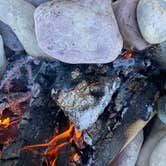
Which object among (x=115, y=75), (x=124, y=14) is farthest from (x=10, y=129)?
(x=124, y=14)

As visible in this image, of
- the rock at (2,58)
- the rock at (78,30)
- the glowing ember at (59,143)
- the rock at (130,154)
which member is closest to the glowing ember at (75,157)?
the glowing ember at (59,143)

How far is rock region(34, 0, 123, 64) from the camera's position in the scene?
3.65 ft

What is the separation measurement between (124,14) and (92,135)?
388 mm

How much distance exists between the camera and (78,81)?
3.98ft

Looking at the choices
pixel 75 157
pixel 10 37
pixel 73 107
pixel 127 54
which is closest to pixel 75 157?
pixel 75 157

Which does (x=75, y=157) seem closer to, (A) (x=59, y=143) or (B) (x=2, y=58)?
(A) (x=59, y=143)

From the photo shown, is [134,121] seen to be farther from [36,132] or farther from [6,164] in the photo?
[6,164]

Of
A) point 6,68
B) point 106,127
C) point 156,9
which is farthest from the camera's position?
point 6,68

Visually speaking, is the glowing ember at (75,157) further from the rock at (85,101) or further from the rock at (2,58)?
the rock at (2,58)

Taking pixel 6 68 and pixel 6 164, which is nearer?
pixel 6 164

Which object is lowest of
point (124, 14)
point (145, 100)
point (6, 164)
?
point (6, 164)

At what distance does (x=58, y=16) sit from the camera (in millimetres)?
1112

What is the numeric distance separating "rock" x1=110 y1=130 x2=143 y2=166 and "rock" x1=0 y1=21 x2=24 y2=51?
0.51 metres

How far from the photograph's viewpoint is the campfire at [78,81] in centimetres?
112
